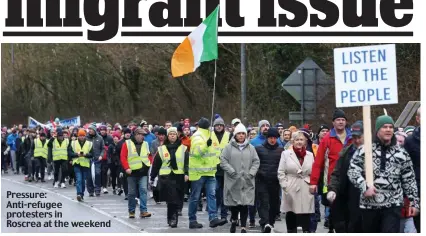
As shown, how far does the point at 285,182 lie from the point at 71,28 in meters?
3.39

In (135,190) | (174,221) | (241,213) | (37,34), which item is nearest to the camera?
(37,34)

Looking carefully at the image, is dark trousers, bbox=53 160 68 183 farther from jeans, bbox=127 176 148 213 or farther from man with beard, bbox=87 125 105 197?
jeans, bbox=127 176 148 213

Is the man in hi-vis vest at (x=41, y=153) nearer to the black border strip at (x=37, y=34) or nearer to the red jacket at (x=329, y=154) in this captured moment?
the black border strip at (x=37, y=34)

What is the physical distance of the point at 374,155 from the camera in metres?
10.0

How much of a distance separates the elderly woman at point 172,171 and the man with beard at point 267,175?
60.4 inches

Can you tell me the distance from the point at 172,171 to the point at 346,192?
5.43 m

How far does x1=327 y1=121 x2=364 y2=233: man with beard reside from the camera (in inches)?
414

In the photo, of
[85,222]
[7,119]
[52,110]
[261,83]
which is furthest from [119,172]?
[7,119]

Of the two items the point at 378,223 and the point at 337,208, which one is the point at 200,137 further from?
the point at 378,223

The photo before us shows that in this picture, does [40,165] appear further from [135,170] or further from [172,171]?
[172,171]

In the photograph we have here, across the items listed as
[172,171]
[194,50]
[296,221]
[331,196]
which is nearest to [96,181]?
[172,171]

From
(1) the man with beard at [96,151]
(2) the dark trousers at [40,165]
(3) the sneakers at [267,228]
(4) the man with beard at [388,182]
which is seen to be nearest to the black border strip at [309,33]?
(3) the sneakers at [267,228]

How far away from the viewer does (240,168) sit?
14.6 meters

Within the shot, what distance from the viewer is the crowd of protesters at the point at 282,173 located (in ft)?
32.8
